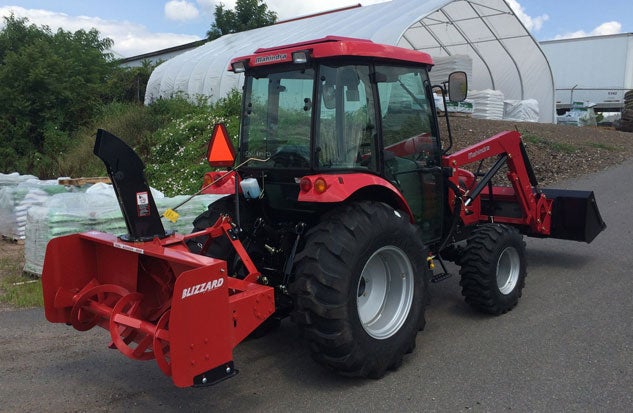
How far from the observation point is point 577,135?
54.4 feet

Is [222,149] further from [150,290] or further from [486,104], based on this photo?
[486,104]

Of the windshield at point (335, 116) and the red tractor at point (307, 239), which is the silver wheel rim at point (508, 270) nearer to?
the red tractor at point (307, 239)

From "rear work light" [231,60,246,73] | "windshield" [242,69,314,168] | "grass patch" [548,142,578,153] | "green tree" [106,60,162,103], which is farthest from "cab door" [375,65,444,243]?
"green tree" [106,60,162,103]

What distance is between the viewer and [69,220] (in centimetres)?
672

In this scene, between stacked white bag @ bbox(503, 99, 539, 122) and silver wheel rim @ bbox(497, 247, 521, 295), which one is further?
stacked white bag @ bbox(503, 99, 539, 122)

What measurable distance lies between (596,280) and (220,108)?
10.9 m

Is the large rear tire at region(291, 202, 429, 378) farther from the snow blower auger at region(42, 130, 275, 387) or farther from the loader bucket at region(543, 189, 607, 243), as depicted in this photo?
the loader bucket at region(543, 189, 607, 243)

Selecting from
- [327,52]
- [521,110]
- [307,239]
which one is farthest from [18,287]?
[521,110]

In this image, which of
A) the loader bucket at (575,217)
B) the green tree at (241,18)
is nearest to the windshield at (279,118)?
the loader bucket at (575,217)

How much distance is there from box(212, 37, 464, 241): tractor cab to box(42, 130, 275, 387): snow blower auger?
2.29ft

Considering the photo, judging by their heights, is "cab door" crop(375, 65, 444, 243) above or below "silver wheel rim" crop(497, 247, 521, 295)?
above

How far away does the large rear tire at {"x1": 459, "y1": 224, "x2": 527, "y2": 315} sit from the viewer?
5070 mm

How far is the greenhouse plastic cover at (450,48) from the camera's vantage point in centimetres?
1919

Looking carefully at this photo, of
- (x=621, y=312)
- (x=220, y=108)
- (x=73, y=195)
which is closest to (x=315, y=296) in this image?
(x=621, y=312)
